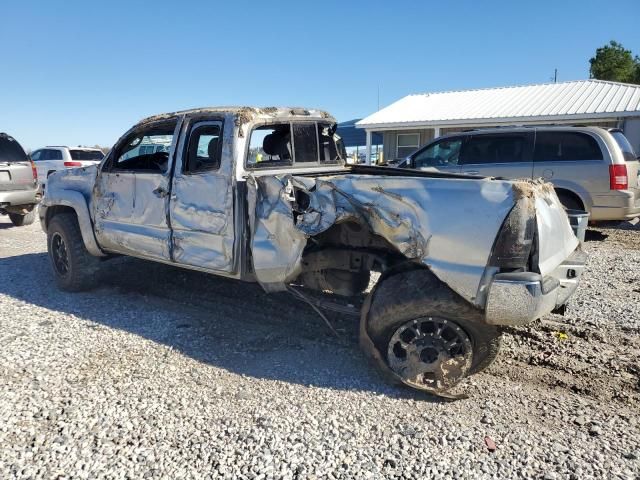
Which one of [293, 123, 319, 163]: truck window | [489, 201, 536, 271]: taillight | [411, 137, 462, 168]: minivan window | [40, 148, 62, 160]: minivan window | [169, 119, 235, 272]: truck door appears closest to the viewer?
[489, 201, 536, 271]: taillight

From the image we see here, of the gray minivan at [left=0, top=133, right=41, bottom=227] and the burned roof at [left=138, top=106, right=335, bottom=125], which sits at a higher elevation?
the burned roof at [left=138, top=106, right=335, bottom=125]

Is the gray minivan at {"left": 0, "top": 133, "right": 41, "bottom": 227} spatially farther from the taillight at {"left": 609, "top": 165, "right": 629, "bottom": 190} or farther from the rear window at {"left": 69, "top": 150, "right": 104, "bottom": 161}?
the taillight at {"left": 609, "top": 165, "right": 629, "bottom": 190}

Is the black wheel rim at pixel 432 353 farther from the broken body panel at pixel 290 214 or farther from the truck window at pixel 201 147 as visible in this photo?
the truck window at pixel 201 147

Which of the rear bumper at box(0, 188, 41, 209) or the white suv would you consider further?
the white suv

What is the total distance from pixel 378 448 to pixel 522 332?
2.23 metres

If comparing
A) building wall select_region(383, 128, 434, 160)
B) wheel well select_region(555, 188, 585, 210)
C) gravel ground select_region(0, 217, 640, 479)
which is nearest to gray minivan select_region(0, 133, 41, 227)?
gravel ground select_region(0, 217, 640, 479)

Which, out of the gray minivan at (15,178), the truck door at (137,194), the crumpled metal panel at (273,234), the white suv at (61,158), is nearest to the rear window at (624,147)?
the crumpled metal panel at (273,234)

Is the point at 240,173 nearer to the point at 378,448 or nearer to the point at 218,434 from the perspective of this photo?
the point at 218,434

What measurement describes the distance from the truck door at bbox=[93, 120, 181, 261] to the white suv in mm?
11137

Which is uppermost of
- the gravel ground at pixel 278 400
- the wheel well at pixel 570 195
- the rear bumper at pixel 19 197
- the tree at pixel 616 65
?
the tree at pixel 616 65

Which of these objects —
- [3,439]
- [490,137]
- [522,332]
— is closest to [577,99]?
[490,137]

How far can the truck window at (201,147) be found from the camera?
4426 millimetres

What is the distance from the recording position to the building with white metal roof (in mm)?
14898

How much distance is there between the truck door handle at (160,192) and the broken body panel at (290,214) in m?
0.02
